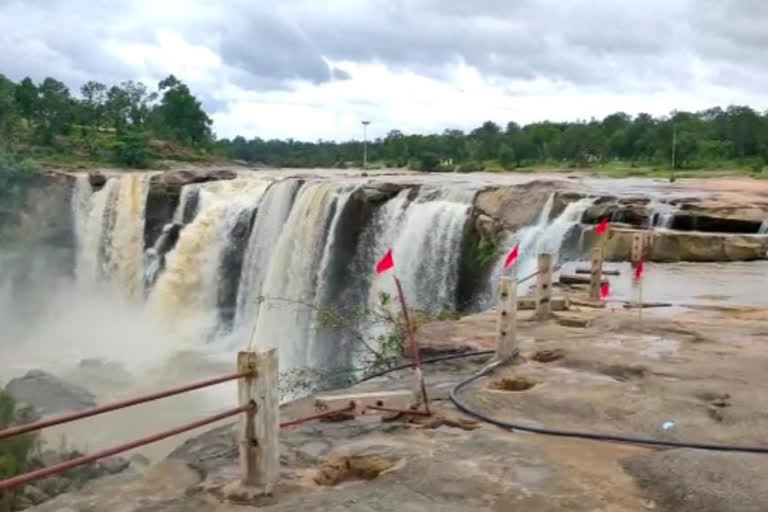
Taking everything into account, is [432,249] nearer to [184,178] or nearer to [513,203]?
[513,203]

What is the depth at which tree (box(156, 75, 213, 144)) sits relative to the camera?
5312 centimetres

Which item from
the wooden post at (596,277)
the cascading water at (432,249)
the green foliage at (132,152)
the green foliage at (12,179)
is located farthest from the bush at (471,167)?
the wooden post at (596,277)

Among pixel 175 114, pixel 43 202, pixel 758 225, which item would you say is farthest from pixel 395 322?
pixel 175 114

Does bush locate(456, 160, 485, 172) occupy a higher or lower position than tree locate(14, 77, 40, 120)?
lower

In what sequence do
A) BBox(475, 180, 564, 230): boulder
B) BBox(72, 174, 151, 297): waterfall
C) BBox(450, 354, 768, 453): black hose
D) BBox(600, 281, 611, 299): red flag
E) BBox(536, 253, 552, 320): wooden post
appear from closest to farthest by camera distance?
1. BBox(450, 354, 768, 453): black hose
2. BBox(536, 253, 552, 320): wooden post
3. BBox(600, 281, 611, 299): red flag
4. BBox(475, 180, 564, 230): boulder
5. BBox(72, 174, 151, 297): waterfall

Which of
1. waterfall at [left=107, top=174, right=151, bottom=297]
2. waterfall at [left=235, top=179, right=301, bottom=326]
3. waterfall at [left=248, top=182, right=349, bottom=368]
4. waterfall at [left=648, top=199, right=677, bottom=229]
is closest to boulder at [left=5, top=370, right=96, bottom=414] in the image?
waterfall at [left=248, top=182, right=349, bottom=368]

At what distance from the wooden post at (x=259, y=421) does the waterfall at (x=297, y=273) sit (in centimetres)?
1356

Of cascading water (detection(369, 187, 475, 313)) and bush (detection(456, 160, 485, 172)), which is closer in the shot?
cascading water (detection(369, 187, 475, 313))

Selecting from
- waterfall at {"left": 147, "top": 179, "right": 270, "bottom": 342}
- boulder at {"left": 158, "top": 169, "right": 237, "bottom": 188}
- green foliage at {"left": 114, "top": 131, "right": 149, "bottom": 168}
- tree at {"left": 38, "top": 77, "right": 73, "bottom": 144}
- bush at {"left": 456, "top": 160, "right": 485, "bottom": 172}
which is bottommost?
waterfall at {"left": 147, "top": 179, "right": 270, "bottom": 342}

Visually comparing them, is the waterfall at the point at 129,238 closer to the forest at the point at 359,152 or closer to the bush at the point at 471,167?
the forest at the point at 359,152

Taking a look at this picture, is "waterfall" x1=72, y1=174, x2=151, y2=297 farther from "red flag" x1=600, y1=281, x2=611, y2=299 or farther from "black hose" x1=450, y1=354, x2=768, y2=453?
"black hose" x1=450, y1=354, x2=768, y2=453

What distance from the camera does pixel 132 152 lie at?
3900cm

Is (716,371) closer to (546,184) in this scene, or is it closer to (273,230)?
(546,184)

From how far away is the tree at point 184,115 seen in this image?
5312 centimetres
